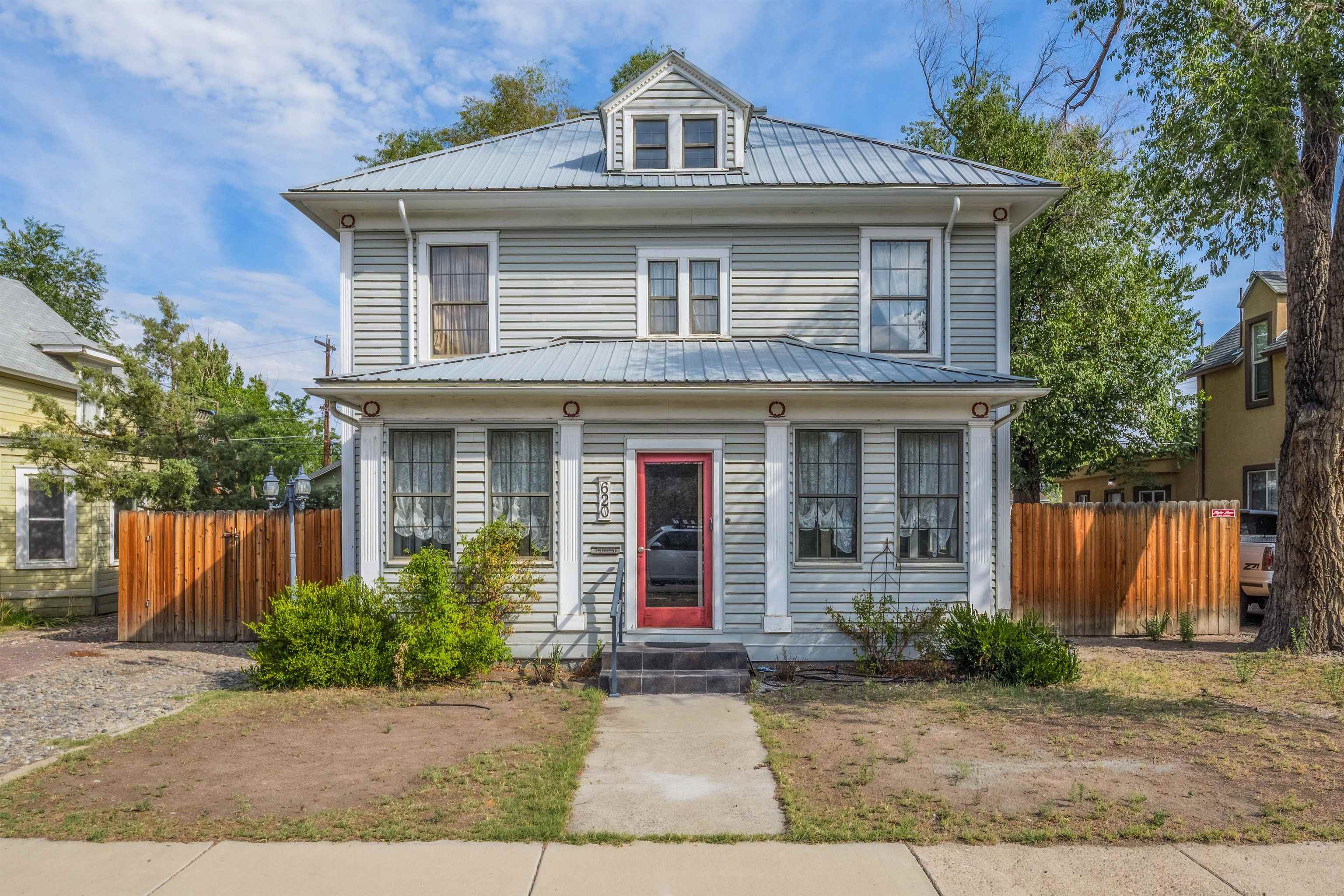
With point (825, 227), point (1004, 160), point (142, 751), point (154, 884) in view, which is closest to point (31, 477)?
point (142, 751)

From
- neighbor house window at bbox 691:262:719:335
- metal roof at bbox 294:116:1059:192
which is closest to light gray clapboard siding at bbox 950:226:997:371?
metal roof at bbox 294:116:1059:192

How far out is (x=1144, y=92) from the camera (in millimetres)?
10133

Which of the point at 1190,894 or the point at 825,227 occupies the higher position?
the point at 825,227

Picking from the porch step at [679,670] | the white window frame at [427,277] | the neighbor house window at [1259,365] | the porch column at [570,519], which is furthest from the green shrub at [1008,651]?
the neighbor house window at [1259,365]

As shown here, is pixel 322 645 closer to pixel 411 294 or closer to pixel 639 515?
pixel 639 515

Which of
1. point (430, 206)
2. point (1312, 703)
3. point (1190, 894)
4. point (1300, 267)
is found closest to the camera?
point (1190, 894)

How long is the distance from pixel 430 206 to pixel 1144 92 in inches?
379

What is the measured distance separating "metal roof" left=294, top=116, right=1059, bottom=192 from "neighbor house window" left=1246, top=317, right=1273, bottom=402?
10885mm

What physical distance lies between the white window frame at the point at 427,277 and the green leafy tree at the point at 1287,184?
855cm

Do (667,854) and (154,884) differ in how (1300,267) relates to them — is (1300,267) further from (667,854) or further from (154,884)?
(154,884)

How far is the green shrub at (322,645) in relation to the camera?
8.00m

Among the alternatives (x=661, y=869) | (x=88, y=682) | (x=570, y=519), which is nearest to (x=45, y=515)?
(x=88, y=682)

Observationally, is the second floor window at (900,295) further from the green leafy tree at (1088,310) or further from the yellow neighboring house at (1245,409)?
the yellow neighboring house at (1245,409)

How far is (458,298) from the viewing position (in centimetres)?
1065
